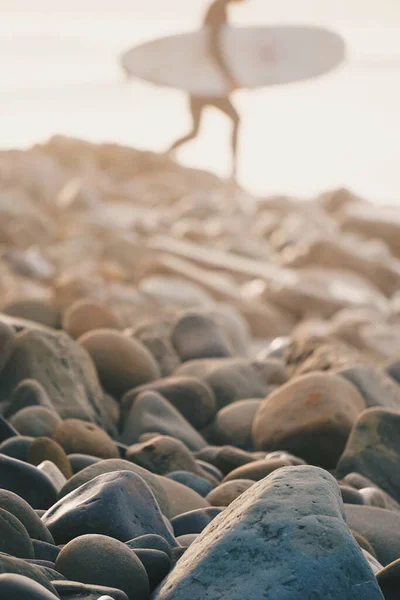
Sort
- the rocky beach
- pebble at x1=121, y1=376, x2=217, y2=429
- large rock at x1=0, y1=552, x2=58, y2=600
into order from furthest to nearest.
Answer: pebble at x1=121, y1=376, x2=217, y2=429
the rocky beach
large rock at x1=0, y1=552, x2=58, y2=600

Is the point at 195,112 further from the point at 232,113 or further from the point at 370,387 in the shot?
the point at 370,387

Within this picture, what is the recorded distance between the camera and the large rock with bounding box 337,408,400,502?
2785mm

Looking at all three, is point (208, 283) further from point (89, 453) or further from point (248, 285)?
point (89, 453)

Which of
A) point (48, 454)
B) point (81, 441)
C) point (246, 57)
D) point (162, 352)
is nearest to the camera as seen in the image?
point (48, 454)

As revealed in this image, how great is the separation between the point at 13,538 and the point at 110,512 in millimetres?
197

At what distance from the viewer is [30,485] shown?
2033 mm

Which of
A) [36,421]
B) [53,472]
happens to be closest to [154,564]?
[53,472]

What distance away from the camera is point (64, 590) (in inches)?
58.6

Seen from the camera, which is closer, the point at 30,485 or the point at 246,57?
the point at 30,485

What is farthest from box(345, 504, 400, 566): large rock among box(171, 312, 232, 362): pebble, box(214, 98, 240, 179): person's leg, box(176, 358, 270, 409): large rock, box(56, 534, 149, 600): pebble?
box(214, 98, 240, 179): person's leg

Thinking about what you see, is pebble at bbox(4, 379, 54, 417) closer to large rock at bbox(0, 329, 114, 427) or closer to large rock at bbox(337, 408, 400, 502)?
large rock at bbox(0, 329, 114, 427)

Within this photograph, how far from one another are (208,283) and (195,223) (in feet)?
9.22

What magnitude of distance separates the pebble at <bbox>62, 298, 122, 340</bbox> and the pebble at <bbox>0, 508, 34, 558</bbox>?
7.84ft

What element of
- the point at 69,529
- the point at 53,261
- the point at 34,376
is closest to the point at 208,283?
the point at 53,261
